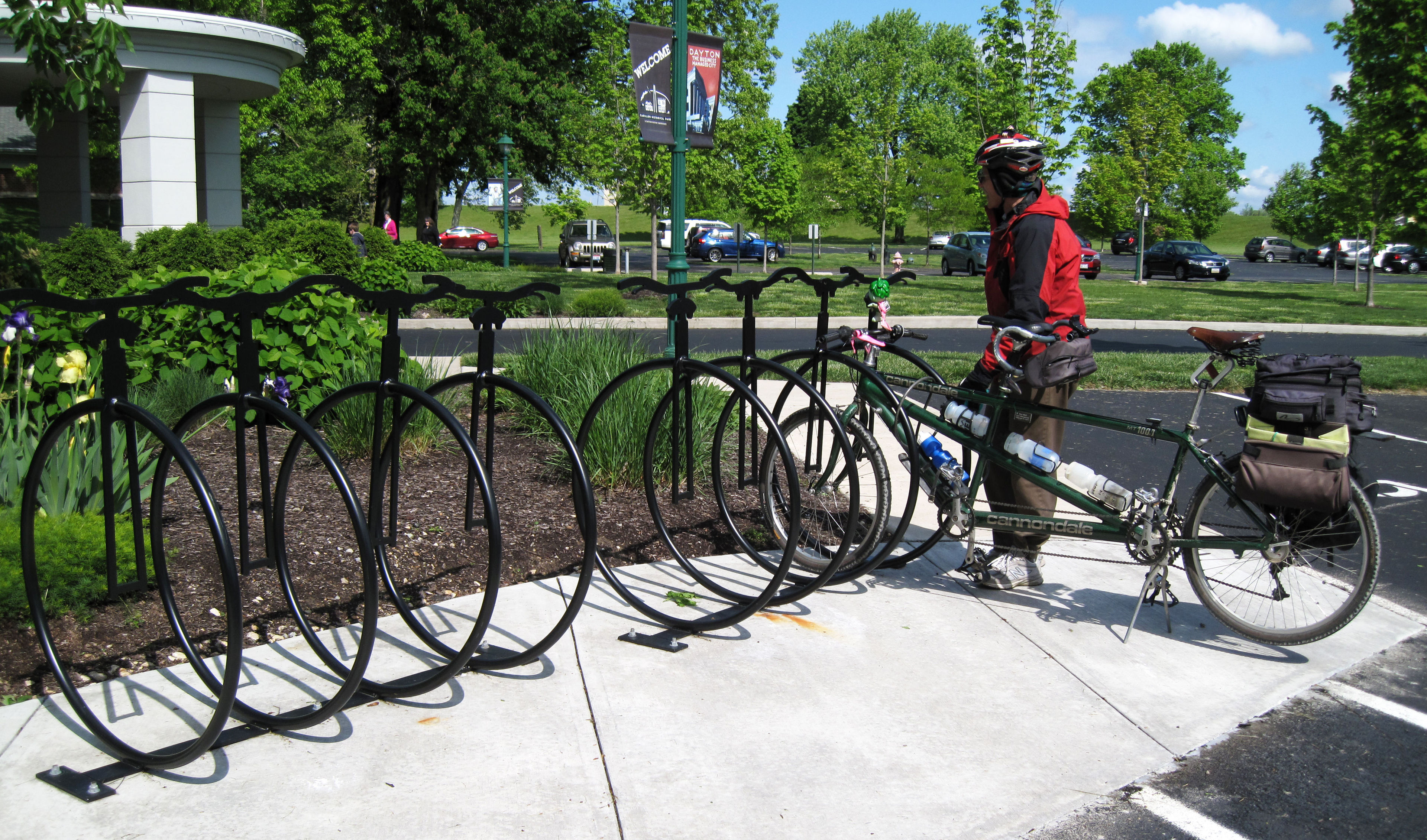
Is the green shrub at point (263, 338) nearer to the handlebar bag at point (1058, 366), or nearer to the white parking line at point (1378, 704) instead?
the handlebar bag at point (1058, 366)

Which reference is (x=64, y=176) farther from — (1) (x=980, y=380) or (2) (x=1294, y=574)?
(2) (x=1294, y=574)

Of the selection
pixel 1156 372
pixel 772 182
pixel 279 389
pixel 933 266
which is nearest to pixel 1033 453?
pixel 279 389

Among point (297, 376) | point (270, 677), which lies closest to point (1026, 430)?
point (270, 677)

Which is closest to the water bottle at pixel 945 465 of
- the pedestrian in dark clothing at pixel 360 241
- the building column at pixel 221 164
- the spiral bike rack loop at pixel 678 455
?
the spiral bike rack loop at pixel 678 455

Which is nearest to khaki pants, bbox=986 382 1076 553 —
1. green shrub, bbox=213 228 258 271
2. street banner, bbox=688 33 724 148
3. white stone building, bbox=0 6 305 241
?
street banner, bbox=688 33 724 148

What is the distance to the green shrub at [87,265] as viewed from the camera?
1196 cm

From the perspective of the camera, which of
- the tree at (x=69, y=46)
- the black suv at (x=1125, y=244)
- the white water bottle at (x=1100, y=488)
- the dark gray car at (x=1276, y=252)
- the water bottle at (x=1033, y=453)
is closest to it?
the white water bottle at (x=1100, y=488)

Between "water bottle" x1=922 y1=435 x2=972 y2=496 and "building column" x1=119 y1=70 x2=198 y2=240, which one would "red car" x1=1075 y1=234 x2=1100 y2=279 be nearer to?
"building column" x1=119 y1=70 x2=198 y2=240

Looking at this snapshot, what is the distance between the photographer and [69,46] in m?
5.59

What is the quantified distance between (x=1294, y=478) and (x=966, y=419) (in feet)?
4.36

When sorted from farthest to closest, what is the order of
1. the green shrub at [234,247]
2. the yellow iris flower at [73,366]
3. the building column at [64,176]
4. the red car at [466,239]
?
the red car at [466,239] → the building column at [64,176] → the green shrub at [234,247] → the yellow iris flower at [73,366]

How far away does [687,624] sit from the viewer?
4285 mm

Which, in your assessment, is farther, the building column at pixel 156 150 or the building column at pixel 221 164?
the building column at pixel 221 164

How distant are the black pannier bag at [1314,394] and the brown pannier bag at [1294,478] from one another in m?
0.12
